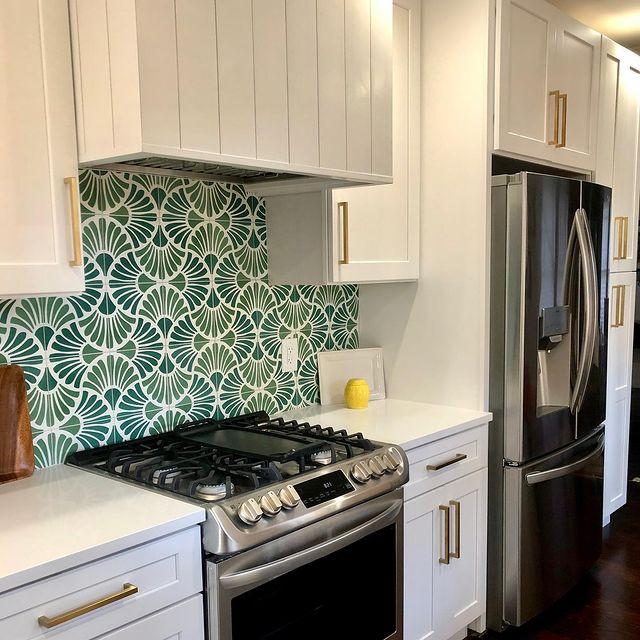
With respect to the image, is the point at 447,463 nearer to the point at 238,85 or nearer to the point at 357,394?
the point at 357,394

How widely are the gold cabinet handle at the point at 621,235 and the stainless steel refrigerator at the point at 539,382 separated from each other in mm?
643

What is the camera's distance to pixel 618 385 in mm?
3385

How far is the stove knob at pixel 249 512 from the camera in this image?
1.49 m

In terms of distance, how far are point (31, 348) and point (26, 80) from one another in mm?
686

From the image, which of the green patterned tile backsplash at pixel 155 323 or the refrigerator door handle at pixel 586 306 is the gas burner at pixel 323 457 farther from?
the refrigerator door handle at pixel 586 306

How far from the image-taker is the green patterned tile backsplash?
1833mm

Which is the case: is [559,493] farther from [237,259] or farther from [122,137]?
[122,137]

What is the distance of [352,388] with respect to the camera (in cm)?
254

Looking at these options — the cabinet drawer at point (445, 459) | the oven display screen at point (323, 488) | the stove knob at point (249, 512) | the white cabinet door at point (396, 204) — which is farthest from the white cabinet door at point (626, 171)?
the stove knob at point (249, 512)

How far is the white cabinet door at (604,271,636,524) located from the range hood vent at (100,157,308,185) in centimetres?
191

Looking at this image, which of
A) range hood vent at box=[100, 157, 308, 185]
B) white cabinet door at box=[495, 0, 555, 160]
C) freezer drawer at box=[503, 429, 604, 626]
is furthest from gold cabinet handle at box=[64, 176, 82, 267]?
freezer drawer at box=[503, 429, 604, 626]

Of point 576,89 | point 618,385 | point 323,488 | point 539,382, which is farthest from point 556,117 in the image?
point 323,488

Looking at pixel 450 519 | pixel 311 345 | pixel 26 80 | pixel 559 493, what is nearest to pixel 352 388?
pixel 311 345

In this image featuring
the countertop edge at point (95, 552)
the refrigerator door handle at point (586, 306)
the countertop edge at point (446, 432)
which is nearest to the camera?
the countertop edge at point (95, 552)
